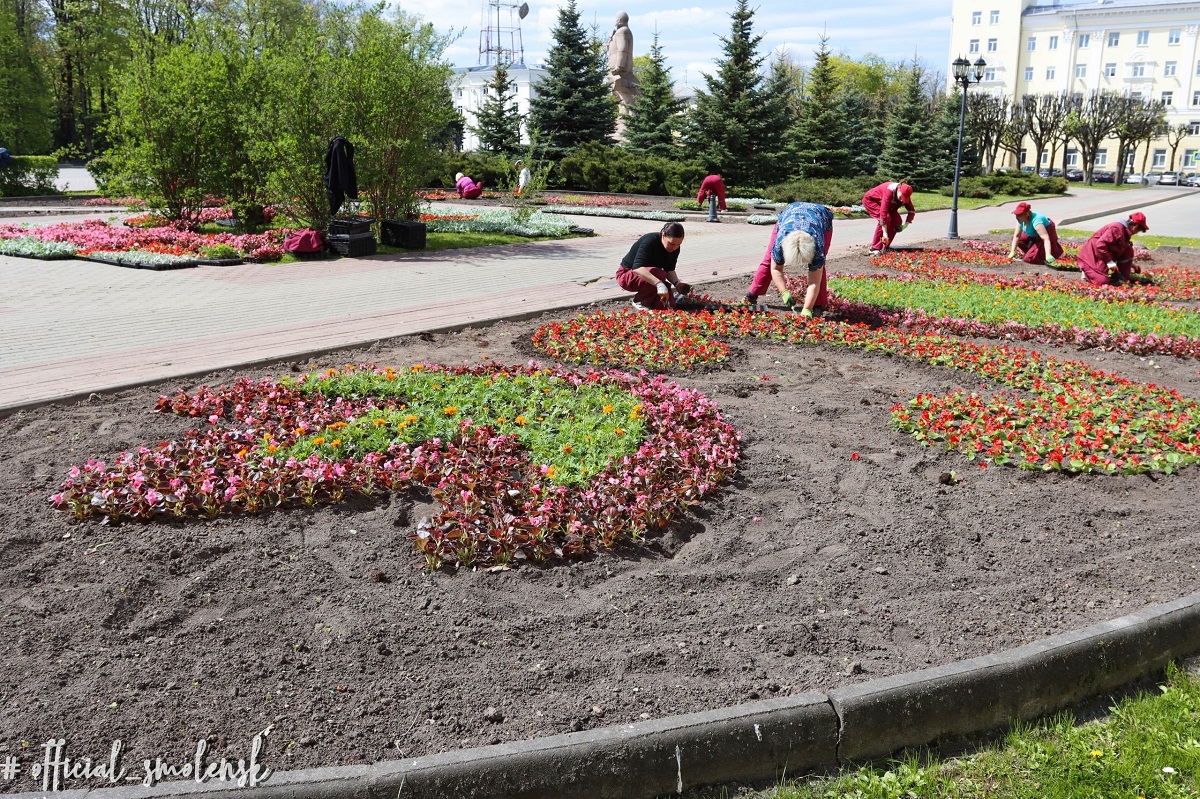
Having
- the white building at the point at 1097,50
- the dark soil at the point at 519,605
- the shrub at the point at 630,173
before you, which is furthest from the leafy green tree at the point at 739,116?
the white building at the point at 1097,50

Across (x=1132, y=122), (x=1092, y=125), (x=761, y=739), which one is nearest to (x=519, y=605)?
(x=761, y=739)

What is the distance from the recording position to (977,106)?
58.7 metres

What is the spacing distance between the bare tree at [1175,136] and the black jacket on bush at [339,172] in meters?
81.7

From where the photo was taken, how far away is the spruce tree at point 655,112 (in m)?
39.7

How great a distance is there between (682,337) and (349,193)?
343 inches

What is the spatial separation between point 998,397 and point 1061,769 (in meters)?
4.35

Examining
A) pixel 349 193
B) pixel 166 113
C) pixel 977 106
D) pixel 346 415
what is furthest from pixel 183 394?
pixel 977 106

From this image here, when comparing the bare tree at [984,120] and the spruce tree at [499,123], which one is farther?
the bare tree at [984,120]

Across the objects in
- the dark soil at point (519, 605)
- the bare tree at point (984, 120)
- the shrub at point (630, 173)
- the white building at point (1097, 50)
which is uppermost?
the white building at point (1097, 50)

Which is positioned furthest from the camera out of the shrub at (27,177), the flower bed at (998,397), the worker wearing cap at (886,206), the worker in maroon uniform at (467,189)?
the worker in maroon uniform at (467,189)

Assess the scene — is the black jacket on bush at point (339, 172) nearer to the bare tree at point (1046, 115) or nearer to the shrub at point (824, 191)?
the shrub at point (824, 191)

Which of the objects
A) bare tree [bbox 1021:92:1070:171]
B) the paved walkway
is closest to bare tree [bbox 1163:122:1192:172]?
bare tree [bbox 1021:92:1070:171]

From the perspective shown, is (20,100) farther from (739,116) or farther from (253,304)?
(253,304)

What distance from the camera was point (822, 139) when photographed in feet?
132
